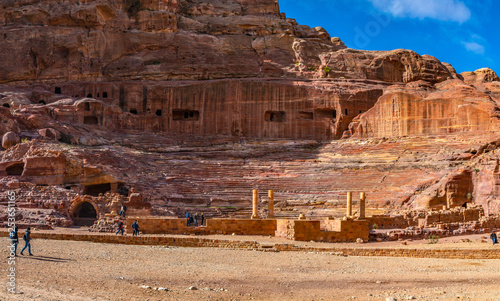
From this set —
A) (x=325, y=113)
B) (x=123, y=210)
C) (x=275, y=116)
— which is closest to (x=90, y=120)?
(x=275, y=116)

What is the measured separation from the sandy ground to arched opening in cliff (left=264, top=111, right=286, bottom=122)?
29.7 meters

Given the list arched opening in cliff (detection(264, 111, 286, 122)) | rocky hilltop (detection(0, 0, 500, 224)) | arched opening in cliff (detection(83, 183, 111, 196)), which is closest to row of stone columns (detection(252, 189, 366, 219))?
rocky hilltop (detection(0, 0, 500, 224))

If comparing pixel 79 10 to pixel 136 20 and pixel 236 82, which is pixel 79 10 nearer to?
pixel 136 20

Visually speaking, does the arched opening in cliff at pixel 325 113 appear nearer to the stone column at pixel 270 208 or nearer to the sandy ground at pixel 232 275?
the stone column at pixel 270 208

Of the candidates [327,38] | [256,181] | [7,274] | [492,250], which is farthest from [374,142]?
[7,274]

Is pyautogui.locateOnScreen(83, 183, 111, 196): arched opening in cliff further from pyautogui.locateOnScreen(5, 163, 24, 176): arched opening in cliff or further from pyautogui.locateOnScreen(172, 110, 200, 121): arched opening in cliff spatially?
pyautogui.locateOnScreen(172, 110, 200, 121): arched opening in cliff

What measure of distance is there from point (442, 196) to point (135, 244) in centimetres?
1916

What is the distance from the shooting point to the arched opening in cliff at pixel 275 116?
52.6 metres

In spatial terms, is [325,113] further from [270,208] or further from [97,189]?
[97,189]

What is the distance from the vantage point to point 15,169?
3866cm

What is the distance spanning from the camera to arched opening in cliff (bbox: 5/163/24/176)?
126ft

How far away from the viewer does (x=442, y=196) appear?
35656 mm

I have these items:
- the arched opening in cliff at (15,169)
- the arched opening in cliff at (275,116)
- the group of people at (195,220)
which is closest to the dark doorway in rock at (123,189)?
the group of people at (195,220)

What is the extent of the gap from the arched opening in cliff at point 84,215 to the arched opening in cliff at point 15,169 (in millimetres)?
4896
